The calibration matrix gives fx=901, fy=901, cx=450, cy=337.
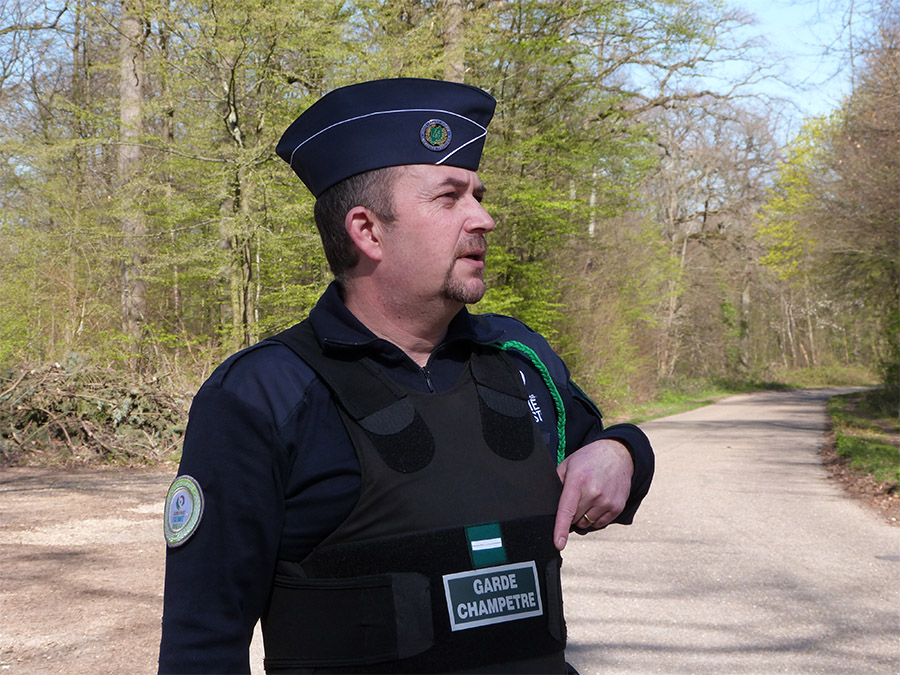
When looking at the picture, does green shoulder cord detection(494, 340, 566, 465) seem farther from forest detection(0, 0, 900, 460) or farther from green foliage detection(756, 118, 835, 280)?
green foliage detection(756, 118, 835, 280)

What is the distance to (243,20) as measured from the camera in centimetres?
1194

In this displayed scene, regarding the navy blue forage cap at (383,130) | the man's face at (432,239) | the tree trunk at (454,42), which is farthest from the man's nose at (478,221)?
the tree trunk at (454,42)

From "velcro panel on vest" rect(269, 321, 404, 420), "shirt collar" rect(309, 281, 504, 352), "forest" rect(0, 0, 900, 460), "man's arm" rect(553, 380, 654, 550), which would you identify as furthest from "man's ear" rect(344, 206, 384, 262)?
"forest" rect(0, 0, 900, 460)

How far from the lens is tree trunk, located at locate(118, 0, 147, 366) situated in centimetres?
1377

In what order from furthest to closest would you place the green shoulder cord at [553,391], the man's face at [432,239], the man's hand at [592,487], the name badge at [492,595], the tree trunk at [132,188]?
the tree trunk at [132,188] → the green shoulder cord at [553,391] → the man's face at [432,239] → the man's hand at [592,487] → the name badge at [492,595]

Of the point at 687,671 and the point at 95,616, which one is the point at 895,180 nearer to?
the point at 687,671

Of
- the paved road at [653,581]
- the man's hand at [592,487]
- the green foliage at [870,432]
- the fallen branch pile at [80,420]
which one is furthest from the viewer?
the green foliage at [870,432]

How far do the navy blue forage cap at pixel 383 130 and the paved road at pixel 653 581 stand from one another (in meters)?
3.46

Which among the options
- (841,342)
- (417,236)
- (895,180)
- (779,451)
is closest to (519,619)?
(417,236)

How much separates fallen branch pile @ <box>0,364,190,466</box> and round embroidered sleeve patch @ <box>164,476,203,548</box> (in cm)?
1119

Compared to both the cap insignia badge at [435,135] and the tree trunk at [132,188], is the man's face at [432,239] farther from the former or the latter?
the tree trunk at [132,188]

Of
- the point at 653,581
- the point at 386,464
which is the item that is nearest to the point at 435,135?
the point at 386,464

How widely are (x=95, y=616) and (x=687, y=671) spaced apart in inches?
134

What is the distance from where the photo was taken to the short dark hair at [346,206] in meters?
1.92
